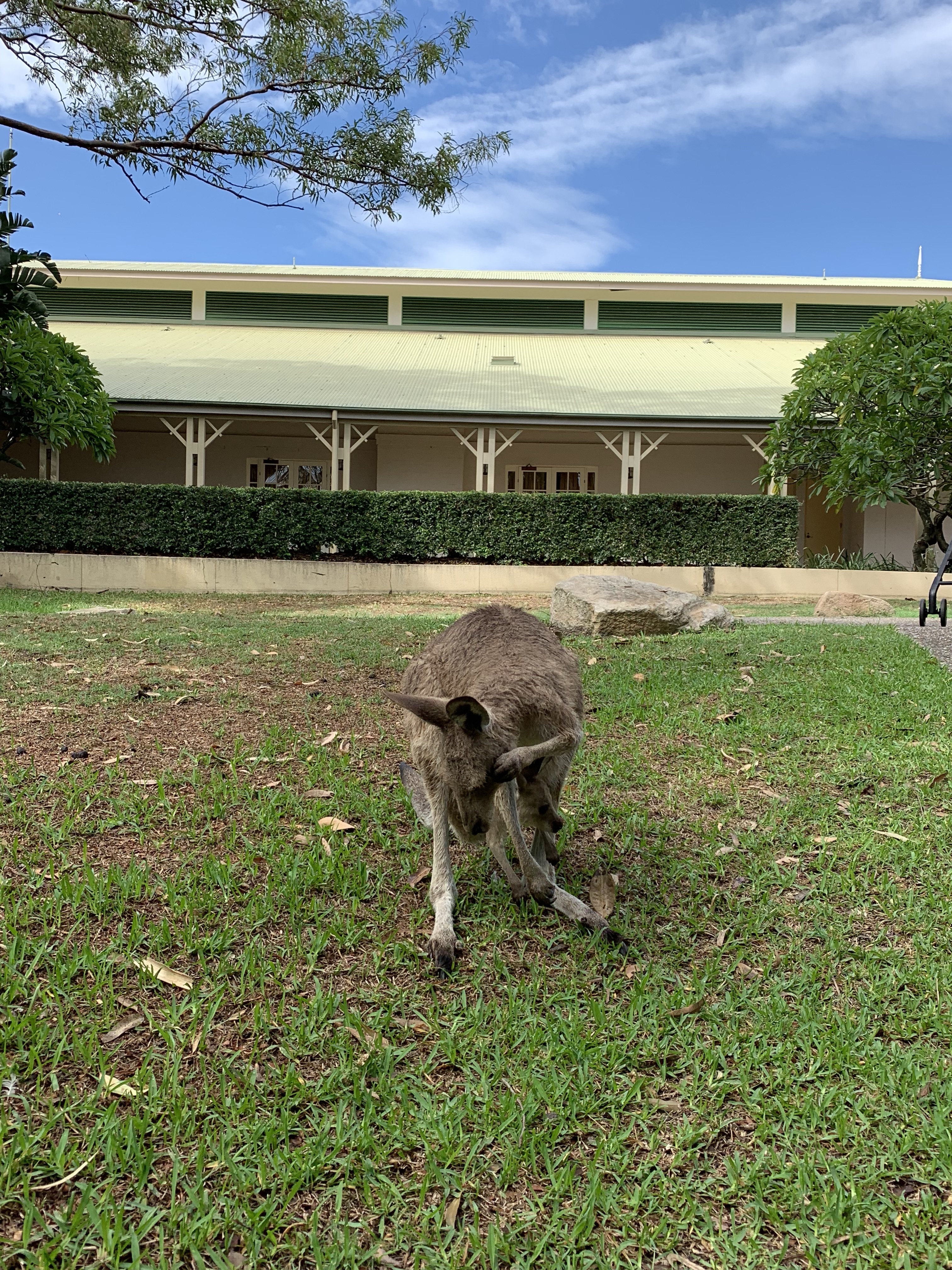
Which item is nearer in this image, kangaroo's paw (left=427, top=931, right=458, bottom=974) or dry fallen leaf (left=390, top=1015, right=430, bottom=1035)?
dry fallen leaf (left=390, top=1015, right=430, bottom=1035)

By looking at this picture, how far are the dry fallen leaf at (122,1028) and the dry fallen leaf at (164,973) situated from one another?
172 millimetres

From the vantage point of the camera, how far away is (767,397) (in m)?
20.3

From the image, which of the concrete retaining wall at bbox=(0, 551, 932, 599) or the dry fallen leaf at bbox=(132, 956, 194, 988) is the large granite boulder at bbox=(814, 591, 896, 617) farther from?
the dry fallen leaf at bbox=(132, 956, 194, 988)

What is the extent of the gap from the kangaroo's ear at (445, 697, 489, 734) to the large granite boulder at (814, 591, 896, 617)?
457 inches

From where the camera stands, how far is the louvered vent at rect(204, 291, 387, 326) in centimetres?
2628

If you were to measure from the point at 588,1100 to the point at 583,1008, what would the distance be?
0.44m

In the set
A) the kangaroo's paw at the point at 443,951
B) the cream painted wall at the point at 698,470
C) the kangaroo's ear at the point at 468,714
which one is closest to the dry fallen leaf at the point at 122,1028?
the kangaroo's paw at the point at 443,951

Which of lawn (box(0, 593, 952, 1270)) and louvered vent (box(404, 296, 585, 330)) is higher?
louvered vent (box(404, 296, 585, 330))

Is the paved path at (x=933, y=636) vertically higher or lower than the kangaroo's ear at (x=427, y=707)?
lower

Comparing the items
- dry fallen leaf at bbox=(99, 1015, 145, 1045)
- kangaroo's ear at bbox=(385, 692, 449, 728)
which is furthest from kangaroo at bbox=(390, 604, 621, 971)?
dry fallen leaf at bbox=(99, 1015, 145, 1045)

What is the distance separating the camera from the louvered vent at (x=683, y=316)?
26.1 m

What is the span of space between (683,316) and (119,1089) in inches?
1056

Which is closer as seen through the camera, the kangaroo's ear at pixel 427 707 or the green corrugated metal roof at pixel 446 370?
the kangaroo's ear at pixel 427 707

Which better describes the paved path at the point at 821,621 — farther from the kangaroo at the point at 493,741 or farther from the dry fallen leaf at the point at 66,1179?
the dry fallen leaf at the point at 66,1179
